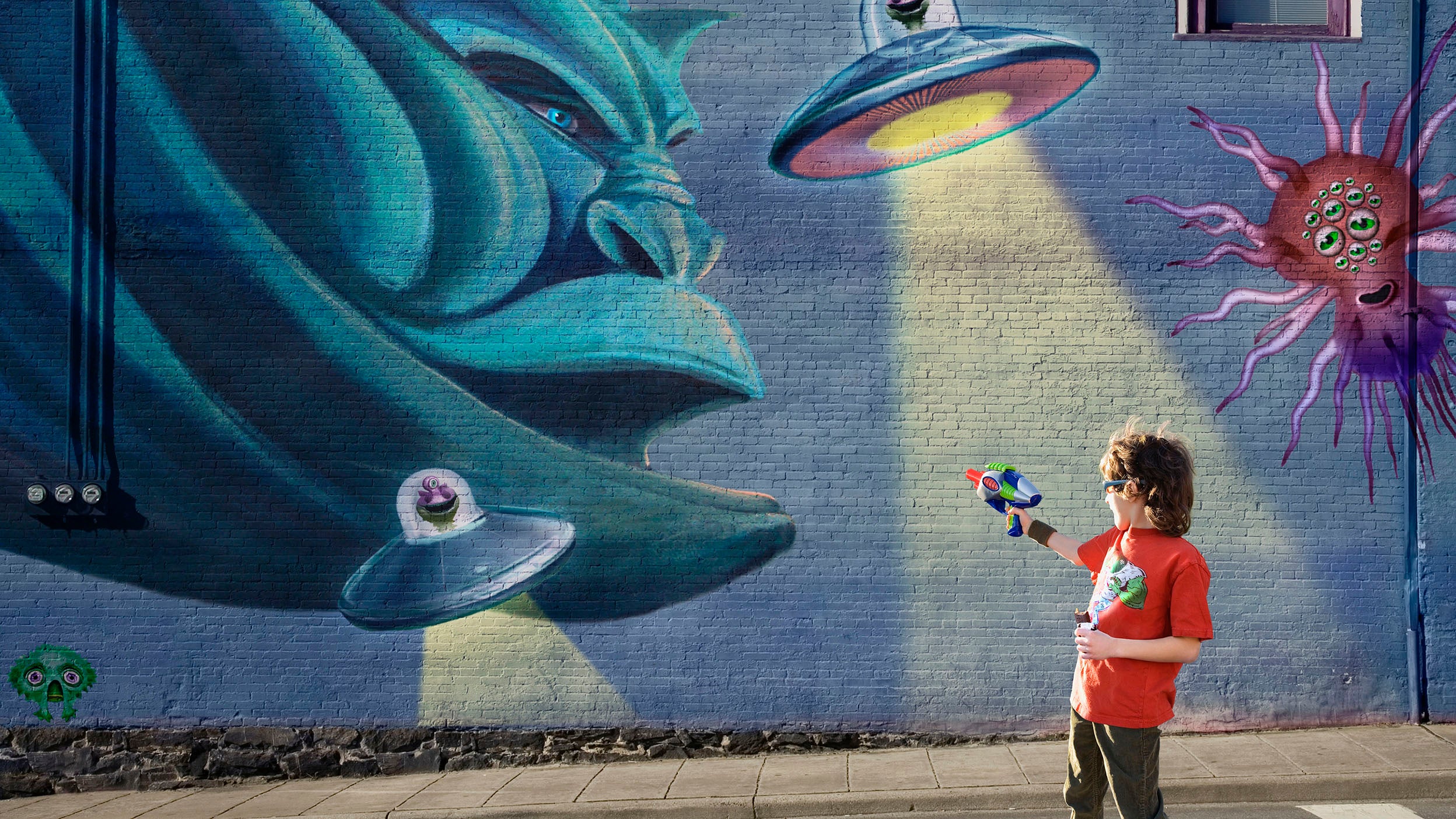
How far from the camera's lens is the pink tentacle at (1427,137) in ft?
23.3

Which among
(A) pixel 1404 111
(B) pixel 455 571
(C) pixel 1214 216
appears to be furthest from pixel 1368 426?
(B) pixel 455 571

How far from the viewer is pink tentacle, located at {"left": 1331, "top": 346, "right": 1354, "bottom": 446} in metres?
7.05

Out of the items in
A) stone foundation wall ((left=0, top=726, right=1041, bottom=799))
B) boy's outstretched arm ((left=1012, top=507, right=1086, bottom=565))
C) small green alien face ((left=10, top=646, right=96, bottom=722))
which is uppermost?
boy's outstretched arm ((left=1012, top=507, right=1086, bottom=565))

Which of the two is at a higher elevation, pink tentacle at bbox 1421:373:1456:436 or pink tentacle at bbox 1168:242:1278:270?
pink tentacle at bbox 1168:242:1278:270

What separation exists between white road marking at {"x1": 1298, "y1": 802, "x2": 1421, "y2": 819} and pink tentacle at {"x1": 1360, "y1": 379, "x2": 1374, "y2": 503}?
2321 millimetres

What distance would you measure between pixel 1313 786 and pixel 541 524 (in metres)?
4.85

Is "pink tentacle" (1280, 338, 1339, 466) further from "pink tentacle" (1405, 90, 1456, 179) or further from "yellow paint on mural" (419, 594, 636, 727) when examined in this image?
"yellow paint on mural" (419, 594, 636, 727)

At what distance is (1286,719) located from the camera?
6.97 m

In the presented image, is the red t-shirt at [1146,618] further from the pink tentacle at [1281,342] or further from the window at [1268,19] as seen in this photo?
the window at [1268,19]

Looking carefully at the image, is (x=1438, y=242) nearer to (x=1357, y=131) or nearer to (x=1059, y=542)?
(x=1357, y=131)

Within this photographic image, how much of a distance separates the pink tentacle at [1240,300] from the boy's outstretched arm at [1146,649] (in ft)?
13.3

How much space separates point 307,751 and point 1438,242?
836 cm

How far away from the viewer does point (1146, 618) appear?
3557mm

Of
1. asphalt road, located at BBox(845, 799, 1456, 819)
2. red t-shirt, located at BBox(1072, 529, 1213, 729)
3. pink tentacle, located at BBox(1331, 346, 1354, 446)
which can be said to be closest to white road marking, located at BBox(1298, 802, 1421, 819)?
asphalt road, located at BBox(845, 799, 1456, 819)
